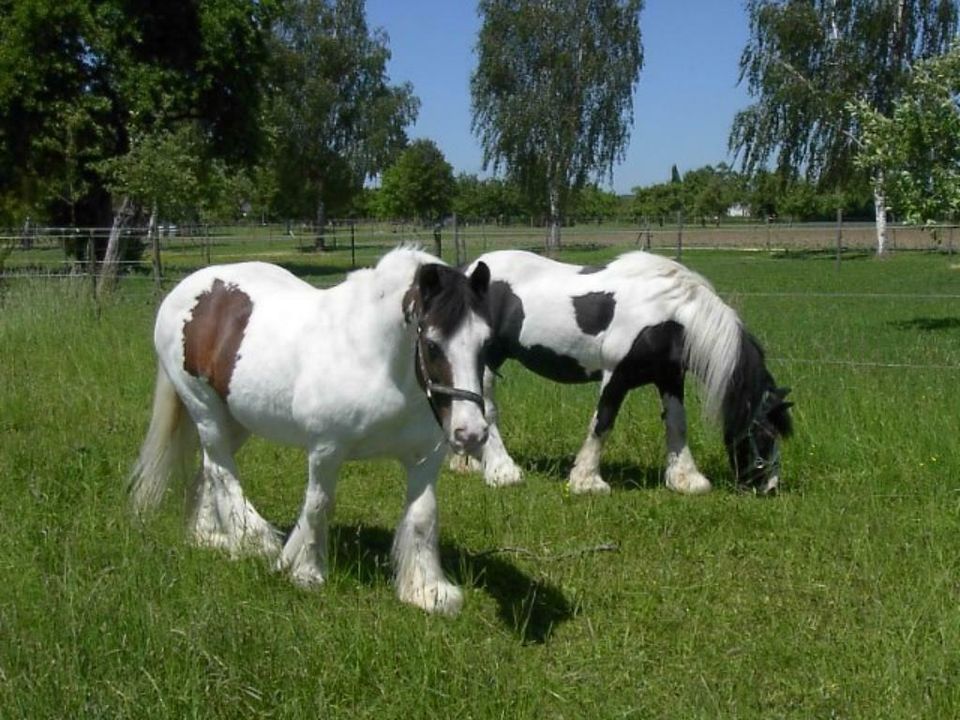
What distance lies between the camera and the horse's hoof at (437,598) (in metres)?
4.03

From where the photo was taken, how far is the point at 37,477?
5.46m

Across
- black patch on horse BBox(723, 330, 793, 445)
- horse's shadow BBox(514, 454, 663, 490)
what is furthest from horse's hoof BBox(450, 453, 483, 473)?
black patch on horse BBox(723, 330, 793, 445)

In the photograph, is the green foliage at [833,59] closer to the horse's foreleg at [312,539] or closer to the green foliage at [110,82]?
the green foliage at [110,82]

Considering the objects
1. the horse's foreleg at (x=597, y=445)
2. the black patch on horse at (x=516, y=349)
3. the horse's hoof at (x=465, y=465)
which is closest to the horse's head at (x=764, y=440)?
the horse's foreleg at (x=597, y=445)

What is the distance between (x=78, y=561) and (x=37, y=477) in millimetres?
1438

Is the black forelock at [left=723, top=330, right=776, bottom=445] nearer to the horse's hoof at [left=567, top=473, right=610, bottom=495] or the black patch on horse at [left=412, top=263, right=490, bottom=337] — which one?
the horse's hoof at [left=567, top=473, right=610, bottom=495]

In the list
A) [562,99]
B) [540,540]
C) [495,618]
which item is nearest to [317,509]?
[495,618]

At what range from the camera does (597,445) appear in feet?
20.7

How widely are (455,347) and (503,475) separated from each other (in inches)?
121

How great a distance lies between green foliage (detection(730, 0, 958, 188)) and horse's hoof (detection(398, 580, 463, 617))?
107 feet

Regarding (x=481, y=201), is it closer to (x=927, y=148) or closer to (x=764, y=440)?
(x=927, y=148)

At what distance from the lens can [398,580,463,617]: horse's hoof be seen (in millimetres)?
4031

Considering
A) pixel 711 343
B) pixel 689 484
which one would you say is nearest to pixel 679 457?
pixel 689 484

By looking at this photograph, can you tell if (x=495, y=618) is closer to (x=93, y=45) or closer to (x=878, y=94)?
(x=93, y=45)
